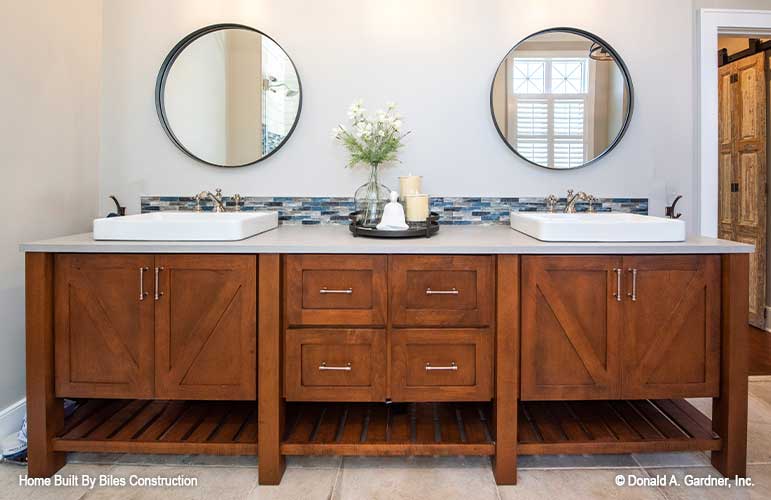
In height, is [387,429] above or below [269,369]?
below

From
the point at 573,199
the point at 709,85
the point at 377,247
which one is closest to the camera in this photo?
the point at 377,247

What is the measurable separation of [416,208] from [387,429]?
2.86 ft

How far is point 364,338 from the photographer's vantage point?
6.07 ft

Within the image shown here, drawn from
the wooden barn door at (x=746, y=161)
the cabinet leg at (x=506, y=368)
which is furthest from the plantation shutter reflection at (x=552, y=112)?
the wooden barn door at (x=746, y=161)

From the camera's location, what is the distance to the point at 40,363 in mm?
1829

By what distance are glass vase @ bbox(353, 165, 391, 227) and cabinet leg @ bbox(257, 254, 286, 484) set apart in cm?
55

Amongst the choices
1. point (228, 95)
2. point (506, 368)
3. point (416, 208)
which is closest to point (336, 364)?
point (506, 368)

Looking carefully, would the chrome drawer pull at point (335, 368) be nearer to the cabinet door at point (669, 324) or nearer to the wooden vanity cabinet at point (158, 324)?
the wooden vanity cabinet at point (158, 324)

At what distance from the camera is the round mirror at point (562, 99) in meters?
2.52

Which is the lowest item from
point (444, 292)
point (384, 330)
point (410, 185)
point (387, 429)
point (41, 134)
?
point (387, 429)

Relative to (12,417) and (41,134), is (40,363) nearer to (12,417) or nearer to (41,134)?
(12,417)

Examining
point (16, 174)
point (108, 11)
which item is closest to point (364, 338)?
point (16, 174)

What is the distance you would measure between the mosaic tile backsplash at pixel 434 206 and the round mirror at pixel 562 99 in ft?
0.73

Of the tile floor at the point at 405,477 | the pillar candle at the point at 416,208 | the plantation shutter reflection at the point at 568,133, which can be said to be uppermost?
the plantation shutter reflection at the point at 568,133
